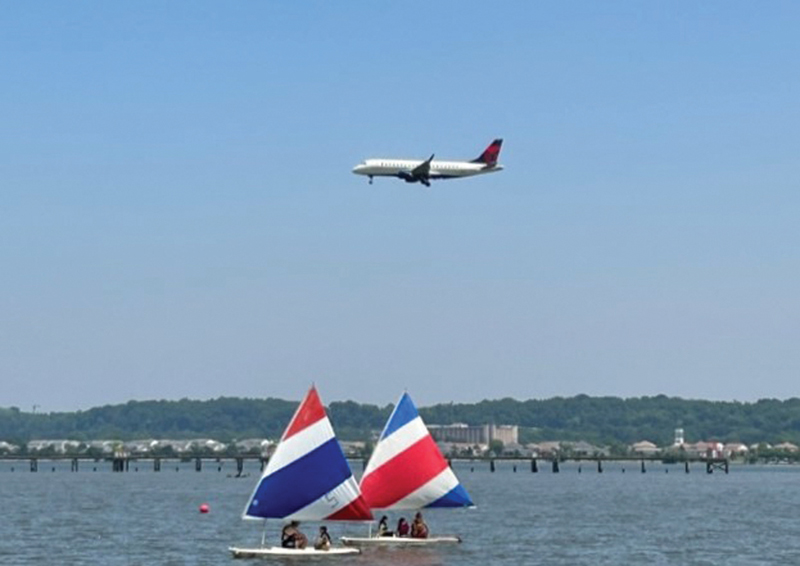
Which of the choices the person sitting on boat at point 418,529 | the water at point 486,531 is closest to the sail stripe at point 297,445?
the water at point 486,531

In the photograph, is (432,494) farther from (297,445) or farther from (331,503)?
(297,445)

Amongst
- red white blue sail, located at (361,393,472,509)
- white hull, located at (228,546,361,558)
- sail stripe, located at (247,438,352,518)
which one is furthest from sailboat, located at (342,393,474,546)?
sail stripe, located at (247,438,352,518)

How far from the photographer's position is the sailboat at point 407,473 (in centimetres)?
7519

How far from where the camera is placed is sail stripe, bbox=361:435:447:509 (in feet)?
246

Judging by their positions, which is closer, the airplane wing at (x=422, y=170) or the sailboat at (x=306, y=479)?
the sailboat at (x=306, y=479)

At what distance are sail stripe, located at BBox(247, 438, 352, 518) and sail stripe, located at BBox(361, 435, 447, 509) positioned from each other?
7864 mm

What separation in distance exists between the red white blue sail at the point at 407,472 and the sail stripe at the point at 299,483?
316 inches

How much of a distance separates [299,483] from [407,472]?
1011 cm

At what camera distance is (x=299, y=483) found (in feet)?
219

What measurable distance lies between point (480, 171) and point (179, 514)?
5162cm

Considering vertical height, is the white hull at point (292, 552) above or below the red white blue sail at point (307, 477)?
below

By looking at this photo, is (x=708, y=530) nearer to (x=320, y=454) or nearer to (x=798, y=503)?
(x=320, y=454)

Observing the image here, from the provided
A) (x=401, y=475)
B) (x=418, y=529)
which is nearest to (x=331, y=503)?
(x=418, y=529)

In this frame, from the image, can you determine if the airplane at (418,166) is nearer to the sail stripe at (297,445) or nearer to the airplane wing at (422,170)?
the airplane wing at (422,170)
